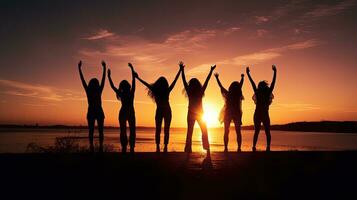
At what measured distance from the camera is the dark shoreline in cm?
576

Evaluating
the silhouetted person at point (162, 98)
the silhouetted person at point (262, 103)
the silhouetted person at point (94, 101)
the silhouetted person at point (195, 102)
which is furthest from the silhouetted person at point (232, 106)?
the silhouetted person at point (94, 101)

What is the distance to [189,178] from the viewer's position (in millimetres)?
7051

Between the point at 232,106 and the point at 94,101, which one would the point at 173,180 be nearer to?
the point at 94,101

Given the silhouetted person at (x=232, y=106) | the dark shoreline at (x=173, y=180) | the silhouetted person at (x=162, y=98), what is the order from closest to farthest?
the dark shoreline at (x=173, y=180)
the silhouetted person at (x=162, y=98)
the silhouetted person at (x=232, y=106)

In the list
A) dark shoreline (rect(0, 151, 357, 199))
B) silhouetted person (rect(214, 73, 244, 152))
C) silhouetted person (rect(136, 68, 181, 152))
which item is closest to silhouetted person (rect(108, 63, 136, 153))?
silhouetted person (rect(136, 68, 181, 152))

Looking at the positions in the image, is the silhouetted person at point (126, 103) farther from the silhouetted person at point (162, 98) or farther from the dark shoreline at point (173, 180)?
the dark shoreline at point (173, 180)

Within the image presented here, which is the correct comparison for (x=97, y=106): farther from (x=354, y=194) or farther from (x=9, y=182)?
(x=354, y=194)

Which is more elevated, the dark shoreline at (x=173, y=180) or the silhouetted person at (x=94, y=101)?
the silhouetted person at (x=94, y=101)

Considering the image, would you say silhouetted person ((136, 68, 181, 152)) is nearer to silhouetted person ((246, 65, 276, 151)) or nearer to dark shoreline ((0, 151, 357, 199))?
dark shoreline ((0, 151, 357, 199))

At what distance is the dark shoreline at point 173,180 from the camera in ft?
18.9

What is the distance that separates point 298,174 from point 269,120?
16.2ft

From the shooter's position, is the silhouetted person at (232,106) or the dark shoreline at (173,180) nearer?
the dark shoreline at (173,180)

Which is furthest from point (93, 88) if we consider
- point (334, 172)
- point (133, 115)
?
point (334, 172)

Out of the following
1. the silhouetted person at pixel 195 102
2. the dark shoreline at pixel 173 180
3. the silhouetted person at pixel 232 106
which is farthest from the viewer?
the silhouetted person at pixel 232 106
